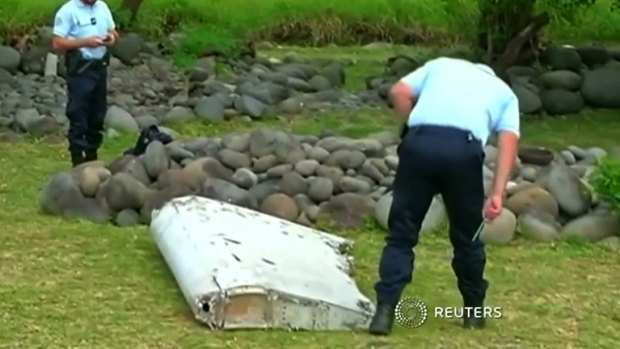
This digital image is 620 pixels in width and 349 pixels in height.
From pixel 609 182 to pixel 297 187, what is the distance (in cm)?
203

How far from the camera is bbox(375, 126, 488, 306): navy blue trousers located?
634cm

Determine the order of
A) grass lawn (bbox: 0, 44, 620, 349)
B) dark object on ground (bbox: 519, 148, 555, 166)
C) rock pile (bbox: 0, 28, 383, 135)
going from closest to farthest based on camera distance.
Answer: grass lawn (bbox: 0, 44, 620, 349)
dark object on ground (bbox: 519, 148, 555, 166)
rock pile (bbox: 0, 28, 383, 135)

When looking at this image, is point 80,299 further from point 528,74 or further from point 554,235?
point 528,74

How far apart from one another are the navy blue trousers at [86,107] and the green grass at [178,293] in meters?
0.76

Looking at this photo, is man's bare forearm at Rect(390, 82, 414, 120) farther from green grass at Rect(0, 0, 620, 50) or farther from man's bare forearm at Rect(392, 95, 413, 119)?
green grass at Rect(0, 0, 620, 50)

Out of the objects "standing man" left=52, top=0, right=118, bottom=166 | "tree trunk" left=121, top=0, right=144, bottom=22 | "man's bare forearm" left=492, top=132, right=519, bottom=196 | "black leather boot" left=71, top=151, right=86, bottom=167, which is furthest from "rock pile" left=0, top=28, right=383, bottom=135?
"man's bare forearm" left=492, top=132, right=519, bottom=196

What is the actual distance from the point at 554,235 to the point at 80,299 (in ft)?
10.6

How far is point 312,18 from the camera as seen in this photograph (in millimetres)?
22844

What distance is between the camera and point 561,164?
32.4 ft

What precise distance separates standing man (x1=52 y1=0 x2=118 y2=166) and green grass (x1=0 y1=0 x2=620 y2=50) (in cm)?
879

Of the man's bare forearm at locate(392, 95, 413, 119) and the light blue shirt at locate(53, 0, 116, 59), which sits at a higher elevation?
the man's bare forearm at locate(392, 95, 413, 119)

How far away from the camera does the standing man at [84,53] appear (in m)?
10.3

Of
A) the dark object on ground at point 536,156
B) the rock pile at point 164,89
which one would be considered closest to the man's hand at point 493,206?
the dark object on ground at point 536,156

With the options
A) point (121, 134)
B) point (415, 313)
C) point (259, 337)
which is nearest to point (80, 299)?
point (259, 337)
